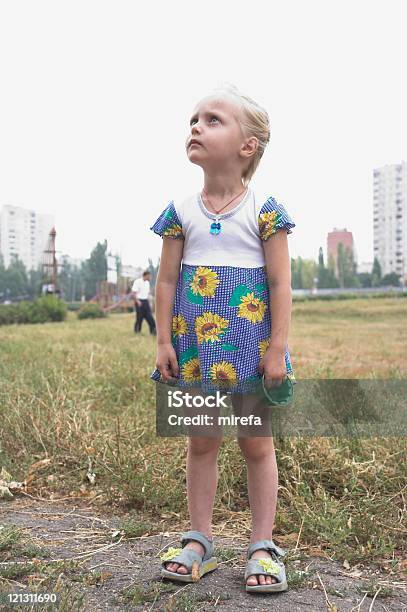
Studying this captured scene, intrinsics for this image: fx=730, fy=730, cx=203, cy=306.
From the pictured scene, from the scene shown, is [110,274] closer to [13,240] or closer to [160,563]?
[13,240]

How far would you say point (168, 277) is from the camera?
6.85 ft

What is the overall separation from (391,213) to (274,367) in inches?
327

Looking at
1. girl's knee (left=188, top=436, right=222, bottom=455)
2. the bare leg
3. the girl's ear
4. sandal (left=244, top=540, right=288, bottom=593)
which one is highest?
the girl's ear

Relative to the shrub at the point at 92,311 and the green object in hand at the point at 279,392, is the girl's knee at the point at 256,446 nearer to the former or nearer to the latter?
the green object in hand at the point at 279,392

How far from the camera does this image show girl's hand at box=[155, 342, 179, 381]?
6.68 ft

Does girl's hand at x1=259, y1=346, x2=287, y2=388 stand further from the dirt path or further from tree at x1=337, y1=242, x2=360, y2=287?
tree at x1=337, y1=242, x2=360, y2=287

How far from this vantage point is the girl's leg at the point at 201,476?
2092 millimetres

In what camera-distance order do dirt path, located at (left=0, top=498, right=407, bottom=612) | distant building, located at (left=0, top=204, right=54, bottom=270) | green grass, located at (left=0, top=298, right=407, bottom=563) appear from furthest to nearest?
1. distant building, located at (left=0, top=204, right=54, bottom=270)
2. green grass, located at (left=0, top=298, right=407, bottom=563)
3. dirt path, located at (left=0, top=498, right=407, bottom=612)

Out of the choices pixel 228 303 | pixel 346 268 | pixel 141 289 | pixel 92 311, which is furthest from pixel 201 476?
pixel 92 311

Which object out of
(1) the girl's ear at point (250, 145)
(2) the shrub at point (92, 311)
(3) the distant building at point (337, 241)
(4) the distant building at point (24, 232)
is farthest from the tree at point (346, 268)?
(1) the girl's ear at point (250, 145)

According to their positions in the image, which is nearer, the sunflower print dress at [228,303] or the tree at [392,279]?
the sunflower print dress at [228,303]

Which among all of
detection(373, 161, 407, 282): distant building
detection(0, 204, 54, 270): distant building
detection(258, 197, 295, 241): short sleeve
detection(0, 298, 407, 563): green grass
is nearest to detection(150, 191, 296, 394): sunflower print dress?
detection(258, 197, 295, 241): short sleeve

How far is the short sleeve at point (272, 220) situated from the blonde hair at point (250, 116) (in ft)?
0.54

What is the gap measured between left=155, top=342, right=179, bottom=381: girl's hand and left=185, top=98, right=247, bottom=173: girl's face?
52 cm
